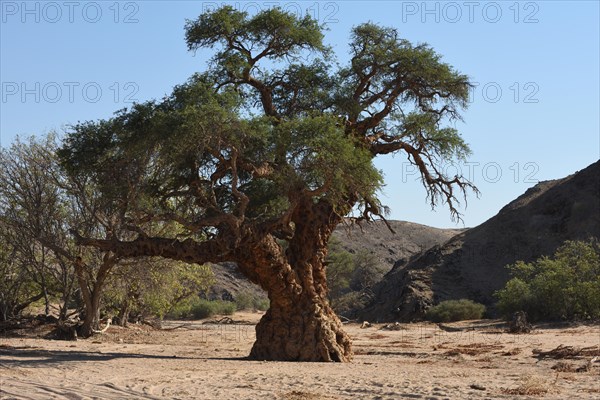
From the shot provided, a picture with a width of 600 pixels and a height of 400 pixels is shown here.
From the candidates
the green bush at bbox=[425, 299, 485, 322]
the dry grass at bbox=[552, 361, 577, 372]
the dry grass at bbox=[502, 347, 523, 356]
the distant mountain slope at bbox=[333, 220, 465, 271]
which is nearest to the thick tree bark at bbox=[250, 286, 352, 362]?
the dry grass at bbox=[502, 347, 523, 356]

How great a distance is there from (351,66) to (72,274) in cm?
1151

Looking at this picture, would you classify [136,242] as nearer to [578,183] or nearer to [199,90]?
[199,90]

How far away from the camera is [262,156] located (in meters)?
16.2

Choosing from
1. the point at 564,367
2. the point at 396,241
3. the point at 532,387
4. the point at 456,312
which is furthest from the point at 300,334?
the point at 396,241

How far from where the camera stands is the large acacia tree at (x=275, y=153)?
1570 cm

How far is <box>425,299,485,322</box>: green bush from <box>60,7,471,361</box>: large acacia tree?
2052 centimetres

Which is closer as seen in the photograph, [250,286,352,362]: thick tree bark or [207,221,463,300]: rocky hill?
[250,286,352,362]: thick tree bark

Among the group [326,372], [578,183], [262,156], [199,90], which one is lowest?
[326,372]

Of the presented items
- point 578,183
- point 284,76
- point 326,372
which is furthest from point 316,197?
point 578,183

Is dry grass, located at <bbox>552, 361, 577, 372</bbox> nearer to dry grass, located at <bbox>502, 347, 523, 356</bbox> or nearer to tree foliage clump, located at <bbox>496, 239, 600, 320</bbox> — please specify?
dry grass, located at <bbox>502, 347, 523, 356</bbox>

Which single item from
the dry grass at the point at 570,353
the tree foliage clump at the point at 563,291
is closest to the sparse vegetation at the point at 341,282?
the tree foliage clump at the point at 563,291

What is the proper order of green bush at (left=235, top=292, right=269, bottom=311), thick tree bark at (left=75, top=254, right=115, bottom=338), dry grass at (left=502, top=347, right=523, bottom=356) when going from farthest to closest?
green bush at (left=235, top=292, right=269, bottom=311), thick tree bark at (left=75, top=254, right=115, bottom=338), dry grass at (left=502, top=347, right=523, bottom=356)

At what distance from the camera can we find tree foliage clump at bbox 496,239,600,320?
30281mm

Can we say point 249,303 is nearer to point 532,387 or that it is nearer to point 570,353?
point 570,353
